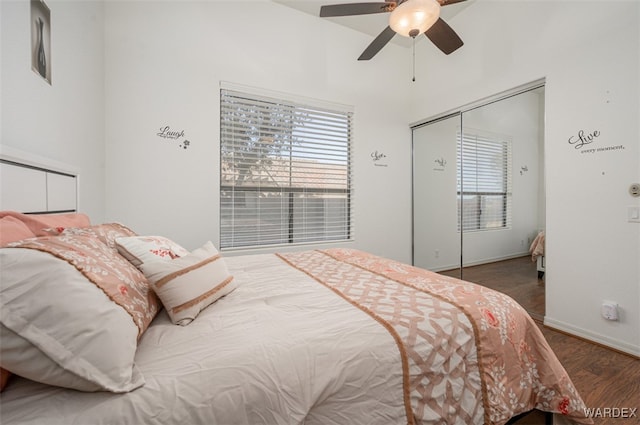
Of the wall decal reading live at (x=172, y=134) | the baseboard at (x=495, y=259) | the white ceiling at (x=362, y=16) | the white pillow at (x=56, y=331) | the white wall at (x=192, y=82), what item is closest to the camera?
the white pillow at (x=56, y=331)

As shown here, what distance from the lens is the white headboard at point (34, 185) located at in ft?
3.23

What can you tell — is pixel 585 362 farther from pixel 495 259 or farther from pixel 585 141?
pixel 585 141

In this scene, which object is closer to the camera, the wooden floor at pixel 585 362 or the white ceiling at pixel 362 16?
the wooden floor at pixel 585 362

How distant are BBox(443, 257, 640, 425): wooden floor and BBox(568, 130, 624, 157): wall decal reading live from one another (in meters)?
1.03

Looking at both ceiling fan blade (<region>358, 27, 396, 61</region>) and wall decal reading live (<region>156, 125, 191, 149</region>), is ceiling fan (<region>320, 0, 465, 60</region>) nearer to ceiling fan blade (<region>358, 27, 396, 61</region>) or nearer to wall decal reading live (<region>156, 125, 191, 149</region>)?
ceiling fan blade (<region>358, 27, 396, 61</region>)

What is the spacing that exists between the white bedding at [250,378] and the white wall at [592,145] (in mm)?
2193

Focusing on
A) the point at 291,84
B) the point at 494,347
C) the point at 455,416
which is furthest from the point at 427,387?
the point at 291,84

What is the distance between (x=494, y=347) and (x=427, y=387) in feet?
1.06

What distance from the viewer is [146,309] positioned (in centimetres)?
85

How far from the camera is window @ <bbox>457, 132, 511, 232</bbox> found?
2680mm

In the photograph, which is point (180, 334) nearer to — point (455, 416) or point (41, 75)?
point (455, 416)

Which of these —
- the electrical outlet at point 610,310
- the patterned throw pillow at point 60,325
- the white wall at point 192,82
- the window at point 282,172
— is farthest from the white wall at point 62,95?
the electrical outlet at point 610,310

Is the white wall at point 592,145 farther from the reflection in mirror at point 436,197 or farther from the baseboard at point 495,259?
the reflection in mirror at point 436,197

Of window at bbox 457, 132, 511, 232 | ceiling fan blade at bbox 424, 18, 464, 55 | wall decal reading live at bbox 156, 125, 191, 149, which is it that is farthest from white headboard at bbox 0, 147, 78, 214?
window at bbox 457, 132, 511, 232
